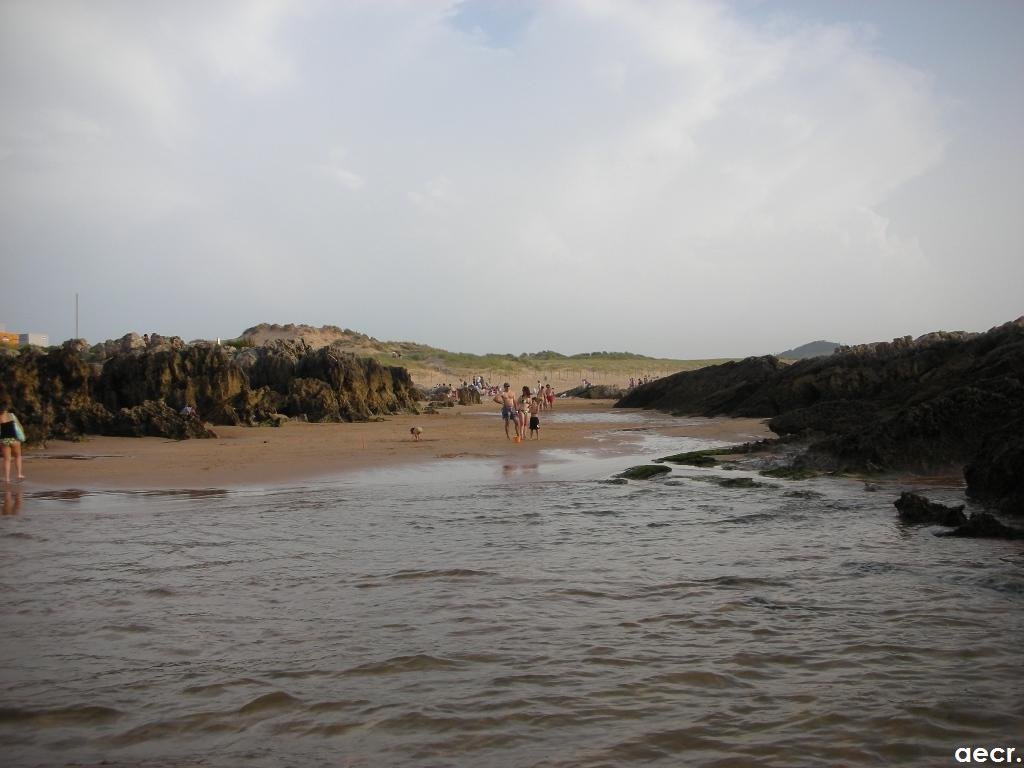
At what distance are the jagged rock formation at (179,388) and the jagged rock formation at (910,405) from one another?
14.1 metres

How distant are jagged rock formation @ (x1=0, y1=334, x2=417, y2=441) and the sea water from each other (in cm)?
1330

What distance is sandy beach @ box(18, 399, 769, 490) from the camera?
13.1 metres

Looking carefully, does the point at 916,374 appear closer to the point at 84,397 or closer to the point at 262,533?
the point at 262,533

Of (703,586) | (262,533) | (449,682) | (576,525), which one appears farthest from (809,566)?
(262,533)

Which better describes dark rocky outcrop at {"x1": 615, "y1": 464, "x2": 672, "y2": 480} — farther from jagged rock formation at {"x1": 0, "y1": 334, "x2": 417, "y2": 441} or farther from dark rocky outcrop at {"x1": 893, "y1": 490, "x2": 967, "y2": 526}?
jagged rock formation at {"x1": 0, "y1": 334, "x2": 417, "y2": 441}

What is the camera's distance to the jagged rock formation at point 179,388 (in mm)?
20516

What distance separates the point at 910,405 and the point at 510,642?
1082 centimetres

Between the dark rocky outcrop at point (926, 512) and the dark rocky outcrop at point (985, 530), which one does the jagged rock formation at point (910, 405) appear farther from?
the dark rocky outcrop at point (985, 530)

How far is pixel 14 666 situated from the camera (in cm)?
420

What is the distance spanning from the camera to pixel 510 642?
179 inches

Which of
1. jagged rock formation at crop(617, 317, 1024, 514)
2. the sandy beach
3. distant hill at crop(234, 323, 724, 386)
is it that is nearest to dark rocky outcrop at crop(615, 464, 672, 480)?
jagged rock formation at crop(617, 317, 1024, 514)

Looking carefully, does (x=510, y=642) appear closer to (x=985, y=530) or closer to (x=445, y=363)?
(x=985, y=530)

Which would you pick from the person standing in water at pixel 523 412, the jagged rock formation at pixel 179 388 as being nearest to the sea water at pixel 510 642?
the person standing in water at pixel 523 412

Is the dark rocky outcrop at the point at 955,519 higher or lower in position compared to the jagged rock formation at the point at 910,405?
lower
